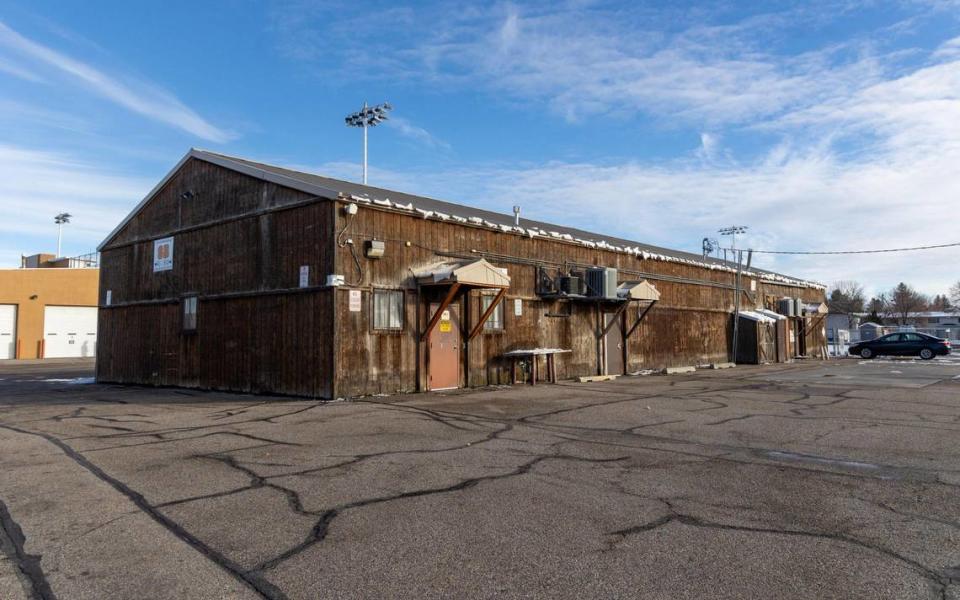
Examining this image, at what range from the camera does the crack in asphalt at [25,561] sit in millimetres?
3779

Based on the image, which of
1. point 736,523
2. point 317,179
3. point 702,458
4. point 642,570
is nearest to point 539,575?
point 642,570

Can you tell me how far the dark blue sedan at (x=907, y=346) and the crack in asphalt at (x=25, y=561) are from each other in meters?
40.0

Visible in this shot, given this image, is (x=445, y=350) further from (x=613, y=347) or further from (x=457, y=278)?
(x=613, y=347)

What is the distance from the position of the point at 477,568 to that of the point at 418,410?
26.9ft

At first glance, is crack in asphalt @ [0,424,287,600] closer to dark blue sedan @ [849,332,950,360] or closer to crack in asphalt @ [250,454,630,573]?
crack in asphalt @ [250,454,630,573]

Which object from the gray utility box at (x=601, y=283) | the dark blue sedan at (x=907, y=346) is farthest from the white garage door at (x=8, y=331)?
the dark blue sedan at (x=907, y=346)

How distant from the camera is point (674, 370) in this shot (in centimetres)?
2442

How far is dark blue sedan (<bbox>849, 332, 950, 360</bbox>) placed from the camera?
3347cm

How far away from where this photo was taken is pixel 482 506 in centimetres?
554

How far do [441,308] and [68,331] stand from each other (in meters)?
38.9

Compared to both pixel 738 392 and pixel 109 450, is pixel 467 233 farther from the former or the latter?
pixel 109 450

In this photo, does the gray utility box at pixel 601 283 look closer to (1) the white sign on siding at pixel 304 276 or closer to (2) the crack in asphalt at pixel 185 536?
(1) the white sign on siding at pixel 304 276

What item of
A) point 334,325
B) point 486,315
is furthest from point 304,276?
point 486,315

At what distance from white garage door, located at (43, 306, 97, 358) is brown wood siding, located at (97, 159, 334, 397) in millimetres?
24014
